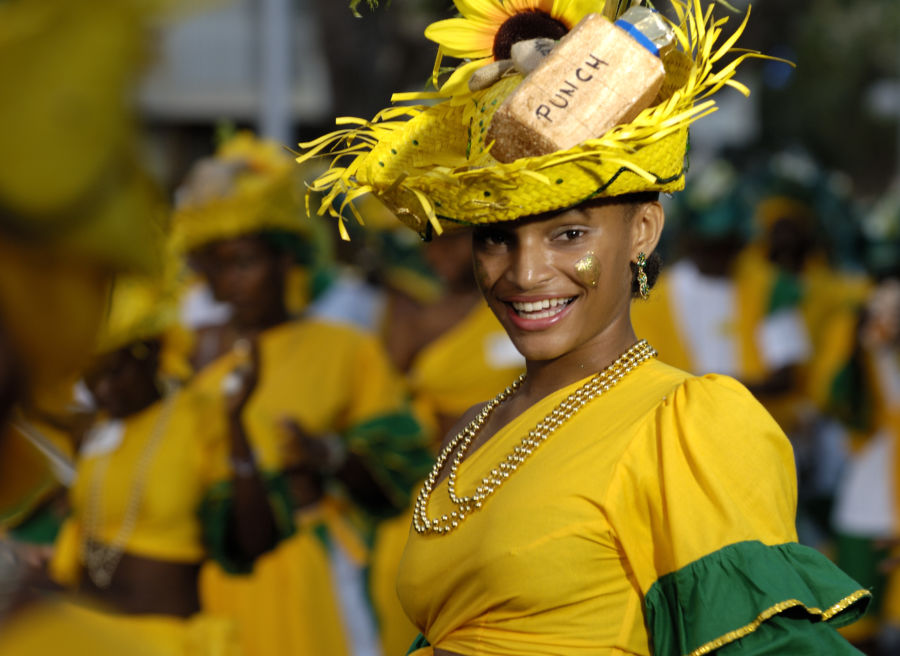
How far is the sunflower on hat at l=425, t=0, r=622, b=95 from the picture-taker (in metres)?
2.48

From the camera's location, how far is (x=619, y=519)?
6.96 feet

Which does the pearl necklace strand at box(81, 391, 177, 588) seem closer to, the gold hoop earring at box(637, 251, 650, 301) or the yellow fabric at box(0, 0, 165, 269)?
the gold hoop earring at box(637, 251, 650, 301)

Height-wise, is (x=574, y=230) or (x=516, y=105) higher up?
(x=516, y=105)

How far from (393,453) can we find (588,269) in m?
3.25

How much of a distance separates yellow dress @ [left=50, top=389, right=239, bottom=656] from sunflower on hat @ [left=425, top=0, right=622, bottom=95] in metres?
2.59

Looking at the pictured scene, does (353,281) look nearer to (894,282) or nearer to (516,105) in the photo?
(894,282)

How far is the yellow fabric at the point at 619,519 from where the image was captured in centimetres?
207

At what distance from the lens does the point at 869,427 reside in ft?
22.7

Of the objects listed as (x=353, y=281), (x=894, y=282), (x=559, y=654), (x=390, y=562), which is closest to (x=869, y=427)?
(x=894, y=282)

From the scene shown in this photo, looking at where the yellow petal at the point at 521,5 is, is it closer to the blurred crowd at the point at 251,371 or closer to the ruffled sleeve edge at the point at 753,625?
the blurred crowd at the point at 251,371

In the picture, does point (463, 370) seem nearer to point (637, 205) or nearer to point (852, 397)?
point (852, 397)

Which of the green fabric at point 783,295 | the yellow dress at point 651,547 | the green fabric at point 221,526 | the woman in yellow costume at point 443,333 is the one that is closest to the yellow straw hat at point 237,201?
the woman in yellow costume at point 443,333

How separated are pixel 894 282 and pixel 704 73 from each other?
5.08m

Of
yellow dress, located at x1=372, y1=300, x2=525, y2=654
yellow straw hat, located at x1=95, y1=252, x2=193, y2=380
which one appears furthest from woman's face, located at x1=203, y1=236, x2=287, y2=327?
yellow dress, located at x1=372, y1=300, x2=525, y2=654
